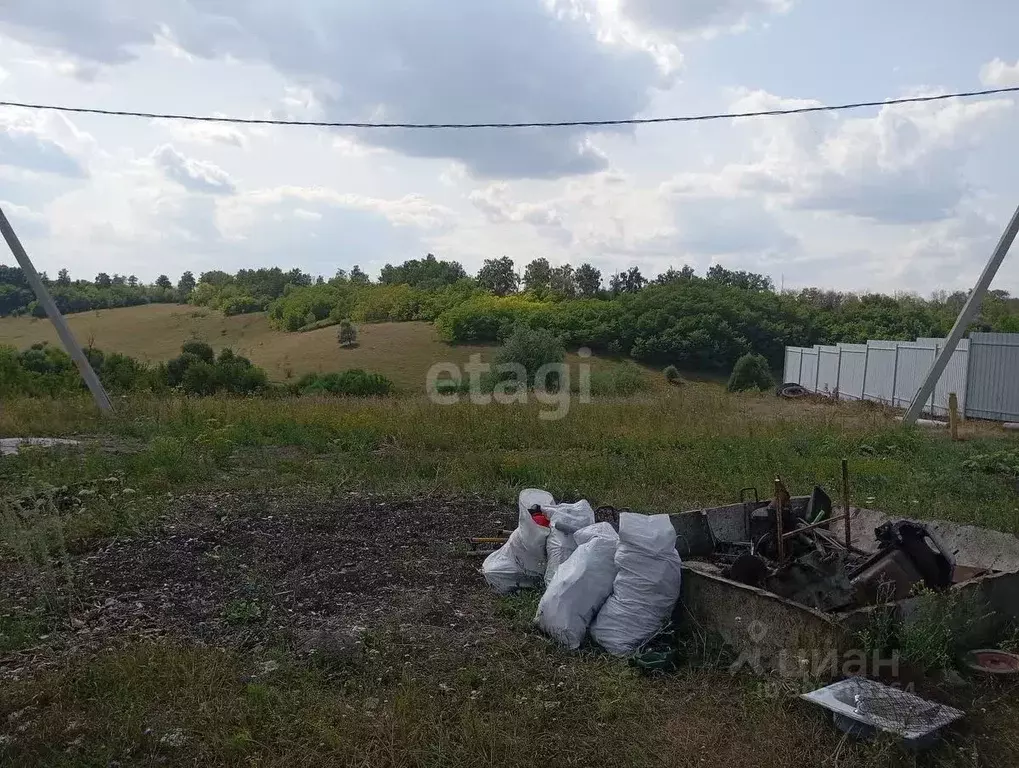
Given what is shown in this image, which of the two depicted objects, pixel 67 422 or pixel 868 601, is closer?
pixel 868 601

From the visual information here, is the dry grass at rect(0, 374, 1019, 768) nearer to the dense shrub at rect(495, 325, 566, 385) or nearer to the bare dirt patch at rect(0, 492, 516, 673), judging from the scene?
the bare dirt patch at rect(0, 492, 516, 673)

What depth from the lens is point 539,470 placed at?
8656mm

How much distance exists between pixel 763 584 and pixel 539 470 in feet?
14.5

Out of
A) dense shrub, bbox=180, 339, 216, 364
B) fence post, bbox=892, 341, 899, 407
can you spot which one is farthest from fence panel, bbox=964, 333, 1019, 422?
dense shrub, bbox=180, 339, 216, 364

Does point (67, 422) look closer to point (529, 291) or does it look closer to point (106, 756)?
point (106, 756)

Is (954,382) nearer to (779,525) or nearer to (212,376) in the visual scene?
(779,525)

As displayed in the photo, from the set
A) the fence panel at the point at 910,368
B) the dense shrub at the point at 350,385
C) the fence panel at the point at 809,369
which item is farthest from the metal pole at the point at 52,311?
the fence panel at the point at 809,369

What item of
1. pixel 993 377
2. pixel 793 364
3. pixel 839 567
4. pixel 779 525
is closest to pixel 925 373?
pixel 993 377

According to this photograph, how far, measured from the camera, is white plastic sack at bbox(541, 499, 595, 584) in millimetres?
4902

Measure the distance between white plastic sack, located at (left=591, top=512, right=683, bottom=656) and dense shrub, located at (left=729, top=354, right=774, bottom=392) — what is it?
25808 mm

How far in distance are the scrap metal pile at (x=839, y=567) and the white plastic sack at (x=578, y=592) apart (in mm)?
747

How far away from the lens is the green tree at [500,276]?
2330 inches

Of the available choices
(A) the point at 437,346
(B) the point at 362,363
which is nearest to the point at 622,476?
(B) the point at 362,363

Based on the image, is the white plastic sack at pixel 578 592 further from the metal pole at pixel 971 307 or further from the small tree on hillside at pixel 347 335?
the small tree on hillside at pixel 347 335
